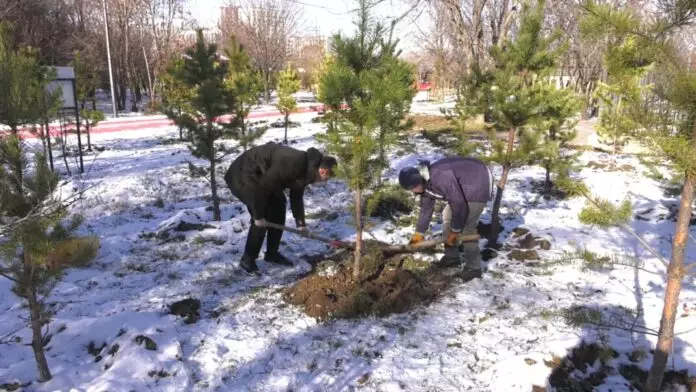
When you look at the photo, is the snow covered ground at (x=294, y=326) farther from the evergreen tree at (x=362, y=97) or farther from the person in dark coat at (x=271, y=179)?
the evergreen tree at (x=362, y=97)

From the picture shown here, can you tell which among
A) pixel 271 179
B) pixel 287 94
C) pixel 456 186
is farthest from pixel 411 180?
pixel 287 94

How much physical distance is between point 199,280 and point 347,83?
9.32 ft

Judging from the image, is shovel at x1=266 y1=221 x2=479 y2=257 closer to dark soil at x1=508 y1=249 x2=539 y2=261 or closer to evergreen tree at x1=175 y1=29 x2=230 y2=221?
dark soil at x1=508 y1=249 x2=539 y2=261

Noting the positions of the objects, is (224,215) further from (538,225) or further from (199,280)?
(538,225)

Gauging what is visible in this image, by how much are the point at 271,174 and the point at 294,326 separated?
63.5 inches

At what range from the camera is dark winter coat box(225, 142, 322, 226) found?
480cm

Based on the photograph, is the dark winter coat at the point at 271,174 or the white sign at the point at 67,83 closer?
the dark winter coat at the point at 271,174

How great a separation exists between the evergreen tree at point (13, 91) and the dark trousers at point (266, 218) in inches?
103

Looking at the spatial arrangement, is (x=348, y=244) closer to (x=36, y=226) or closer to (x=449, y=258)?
(x=449, y=258)

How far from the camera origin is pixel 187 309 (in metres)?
4.37

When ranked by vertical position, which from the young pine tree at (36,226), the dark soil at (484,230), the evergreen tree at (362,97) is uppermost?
the evergreen tree at (362,97)

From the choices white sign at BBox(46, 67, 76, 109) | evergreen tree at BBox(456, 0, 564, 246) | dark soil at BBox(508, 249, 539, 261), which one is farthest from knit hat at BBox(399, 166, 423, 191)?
white sign at BBox(46, 67, 76, 109)

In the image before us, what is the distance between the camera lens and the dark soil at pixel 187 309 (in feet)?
13.9

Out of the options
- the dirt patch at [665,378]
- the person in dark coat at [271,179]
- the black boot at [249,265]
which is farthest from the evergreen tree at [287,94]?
the dirt patch at [665,378]
